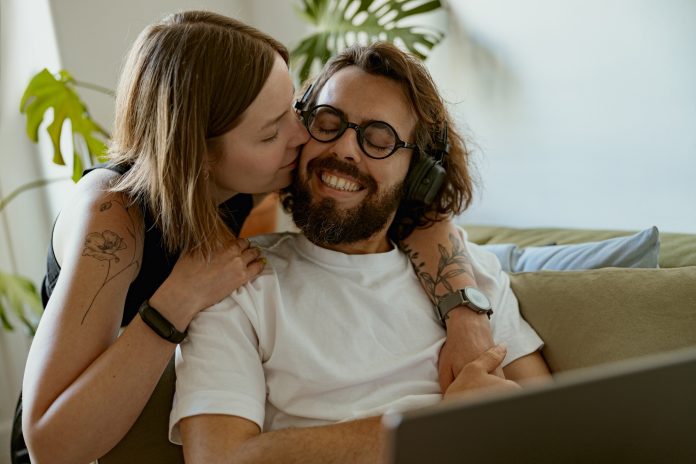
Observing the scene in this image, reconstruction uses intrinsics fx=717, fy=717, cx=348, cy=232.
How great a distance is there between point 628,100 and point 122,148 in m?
1.42

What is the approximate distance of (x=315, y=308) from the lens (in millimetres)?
1416

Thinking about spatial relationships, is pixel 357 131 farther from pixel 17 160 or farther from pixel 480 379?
pixel 17 160

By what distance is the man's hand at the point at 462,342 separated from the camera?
138cm

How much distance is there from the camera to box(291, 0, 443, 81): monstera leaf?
96.6 inches

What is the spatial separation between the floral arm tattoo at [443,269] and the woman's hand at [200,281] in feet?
1.19

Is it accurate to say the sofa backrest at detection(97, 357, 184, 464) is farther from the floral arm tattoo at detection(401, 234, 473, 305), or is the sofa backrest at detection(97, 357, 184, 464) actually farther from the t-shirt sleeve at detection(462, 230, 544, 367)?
the t-shirt sleeve at detection(462, 230, 544, 367)

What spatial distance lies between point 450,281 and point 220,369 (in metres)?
0.52

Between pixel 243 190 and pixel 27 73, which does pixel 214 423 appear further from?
pixel 27 73

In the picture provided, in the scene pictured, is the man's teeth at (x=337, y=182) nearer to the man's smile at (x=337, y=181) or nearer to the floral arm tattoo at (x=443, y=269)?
the man's smile at (x=337, y=181)

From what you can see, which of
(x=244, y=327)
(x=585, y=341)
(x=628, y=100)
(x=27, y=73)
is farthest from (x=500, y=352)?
(x=27, y=73)

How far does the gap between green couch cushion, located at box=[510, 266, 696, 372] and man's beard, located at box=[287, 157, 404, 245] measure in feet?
1.25

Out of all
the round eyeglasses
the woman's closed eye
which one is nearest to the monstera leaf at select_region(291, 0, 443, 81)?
the round eyeglasses

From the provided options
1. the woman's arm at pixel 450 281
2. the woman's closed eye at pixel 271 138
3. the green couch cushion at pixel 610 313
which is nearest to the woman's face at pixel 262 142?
the woman's closed eye at pixel 271 138

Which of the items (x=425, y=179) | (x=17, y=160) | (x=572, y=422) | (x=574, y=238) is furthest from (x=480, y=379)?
(x=17, y=160)
